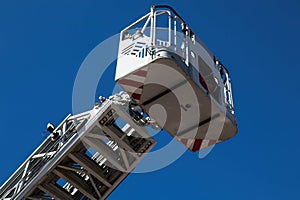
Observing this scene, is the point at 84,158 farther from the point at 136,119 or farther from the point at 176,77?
the point at 176,77

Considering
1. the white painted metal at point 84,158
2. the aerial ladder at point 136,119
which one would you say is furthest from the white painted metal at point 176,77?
the white painted metal at point 84,158

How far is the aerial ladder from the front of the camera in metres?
10.4

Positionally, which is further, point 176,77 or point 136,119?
point 136,119

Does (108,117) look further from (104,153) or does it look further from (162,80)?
(162,80)

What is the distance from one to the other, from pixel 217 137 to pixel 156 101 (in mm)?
1837

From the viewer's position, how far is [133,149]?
14484mm

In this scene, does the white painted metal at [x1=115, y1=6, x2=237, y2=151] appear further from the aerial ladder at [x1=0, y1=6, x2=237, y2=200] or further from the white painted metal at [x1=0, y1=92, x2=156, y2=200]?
the white painted metal at [x1=0, y1=92, x2=156, y2=200]

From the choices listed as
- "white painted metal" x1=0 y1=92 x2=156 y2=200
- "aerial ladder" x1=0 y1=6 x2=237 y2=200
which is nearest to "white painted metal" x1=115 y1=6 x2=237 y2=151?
"aerial ladder" x1=0 y1=6 x2=237 y2=200

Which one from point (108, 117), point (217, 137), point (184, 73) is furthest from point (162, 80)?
A: point (108, 117)

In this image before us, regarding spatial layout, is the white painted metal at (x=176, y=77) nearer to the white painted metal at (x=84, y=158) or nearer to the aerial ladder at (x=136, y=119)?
the aerial ladder at (x=136, y=119)

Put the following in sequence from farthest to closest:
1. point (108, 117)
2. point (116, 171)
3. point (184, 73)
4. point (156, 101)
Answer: point (116, 171) → point (108, 117) → point (156, 101) → point (184, 73)

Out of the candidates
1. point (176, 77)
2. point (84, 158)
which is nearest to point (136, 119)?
point (84, 158)

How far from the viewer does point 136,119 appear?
13844 mm

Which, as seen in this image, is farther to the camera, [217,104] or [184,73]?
[217,104]
